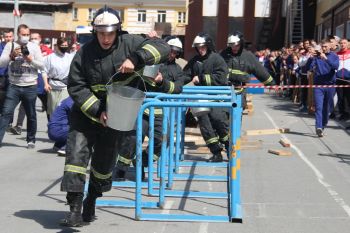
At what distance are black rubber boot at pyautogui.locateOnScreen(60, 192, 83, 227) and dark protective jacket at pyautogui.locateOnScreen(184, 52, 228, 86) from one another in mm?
4711

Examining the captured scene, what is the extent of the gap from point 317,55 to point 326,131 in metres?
1.65

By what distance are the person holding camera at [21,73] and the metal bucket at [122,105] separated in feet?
19.4

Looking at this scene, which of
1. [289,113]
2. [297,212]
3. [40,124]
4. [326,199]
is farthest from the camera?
[289,113]

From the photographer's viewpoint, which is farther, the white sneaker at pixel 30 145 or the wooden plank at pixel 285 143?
the wooden plank at pixel 285 143

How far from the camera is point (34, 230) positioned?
6312mm

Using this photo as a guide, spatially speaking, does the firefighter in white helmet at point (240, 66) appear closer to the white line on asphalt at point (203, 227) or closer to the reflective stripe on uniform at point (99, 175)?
the white line on asphalt at point (203, 227)

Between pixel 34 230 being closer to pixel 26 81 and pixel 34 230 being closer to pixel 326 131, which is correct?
pixel 26 81

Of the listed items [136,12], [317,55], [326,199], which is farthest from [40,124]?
[136,12]

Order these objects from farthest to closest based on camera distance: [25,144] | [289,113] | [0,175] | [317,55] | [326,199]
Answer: [289,113] < [317,55] < [25,144] < [0,175] < [326,199]

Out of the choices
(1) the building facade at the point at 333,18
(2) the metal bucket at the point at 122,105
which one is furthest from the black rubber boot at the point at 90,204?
(1) the building facade at the point at 333,18

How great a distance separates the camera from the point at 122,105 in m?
5.73

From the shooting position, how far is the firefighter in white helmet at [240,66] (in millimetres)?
11203

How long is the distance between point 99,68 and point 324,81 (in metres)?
9.56

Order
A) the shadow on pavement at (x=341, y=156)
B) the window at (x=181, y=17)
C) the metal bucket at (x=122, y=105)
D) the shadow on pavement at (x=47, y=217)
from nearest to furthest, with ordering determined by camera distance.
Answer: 1. the metal bucket at (x=122, y=105)
2. the shadow on pavement at (x=47, y=217)
3. the shadow on pavement at (x=341, y=156)
4. the window at (x=181, y=17)
